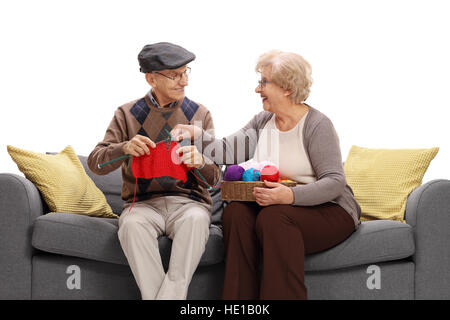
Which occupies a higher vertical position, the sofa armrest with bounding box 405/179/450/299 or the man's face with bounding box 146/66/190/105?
the man's face with bounding box 146/66/190/105

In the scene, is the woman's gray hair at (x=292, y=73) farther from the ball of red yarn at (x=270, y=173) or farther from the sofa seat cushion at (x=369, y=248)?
the sofa seat cushion at (x=369, y=248)

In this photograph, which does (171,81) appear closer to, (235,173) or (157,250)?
(235,173)

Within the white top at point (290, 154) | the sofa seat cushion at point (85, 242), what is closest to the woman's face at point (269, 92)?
the white top at point (290, 154)

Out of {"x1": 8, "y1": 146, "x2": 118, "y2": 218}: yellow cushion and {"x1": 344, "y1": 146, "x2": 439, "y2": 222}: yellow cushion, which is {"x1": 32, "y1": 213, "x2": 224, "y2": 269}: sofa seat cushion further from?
{"x1": 344, "y1": 146, "x2": 439, "y2": 222}: yellow cushion

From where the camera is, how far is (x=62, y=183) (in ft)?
7.89

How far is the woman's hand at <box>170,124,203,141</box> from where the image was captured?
7.10 ft

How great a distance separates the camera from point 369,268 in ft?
7.37

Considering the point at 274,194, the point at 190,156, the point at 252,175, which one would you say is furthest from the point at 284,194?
the point at 190,156

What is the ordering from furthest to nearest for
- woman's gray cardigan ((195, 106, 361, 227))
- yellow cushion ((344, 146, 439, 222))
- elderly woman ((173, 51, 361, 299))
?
yellow cushion ((344, 146, 439, 222)) → woman's gray cardigan ((195, 106, 361, 227)) → elderly woman ((173, 51, 361, 299))

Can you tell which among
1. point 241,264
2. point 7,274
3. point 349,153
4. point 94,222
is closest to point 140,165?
point 94,222

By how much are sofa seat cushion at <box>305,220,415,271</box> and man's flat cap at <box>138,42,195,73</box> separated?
1.00 meters

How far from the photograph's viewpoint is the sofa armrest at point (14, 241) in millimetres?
2141

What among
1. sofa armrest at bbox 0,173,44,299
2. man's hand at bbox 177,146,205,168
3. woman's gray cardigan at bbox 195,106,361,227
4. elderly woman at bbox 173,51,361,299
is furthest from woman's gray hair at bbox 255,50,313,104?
sofa armrest at bbox 0,173,44,299

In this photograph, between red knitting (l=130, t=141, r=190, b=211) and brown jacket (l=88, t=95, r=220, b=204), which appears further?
brown jacket (l=88, t=95, r=220, b=204)
